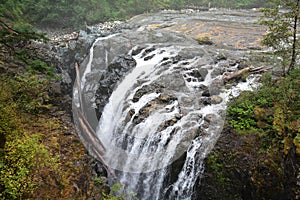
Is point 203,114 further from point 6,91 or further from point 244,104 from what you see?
point 6,91

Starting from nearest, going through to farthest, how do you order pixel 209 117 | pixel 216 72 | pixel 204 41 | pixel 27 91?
pixel 27 91 → pixel 209 117 → pixel 216 72 → pixel 204 41

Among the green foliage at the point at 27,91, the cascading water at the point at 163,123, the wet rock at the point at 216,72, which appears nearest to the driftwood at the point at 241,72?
the cascading water at the point at 163,123

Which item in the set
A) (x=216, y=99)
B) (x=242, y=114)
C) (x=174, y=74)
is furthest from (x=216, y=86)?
(x=242, y=114)

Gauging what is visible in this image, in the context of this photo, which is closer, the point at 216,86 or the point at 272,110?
the point at 272,110

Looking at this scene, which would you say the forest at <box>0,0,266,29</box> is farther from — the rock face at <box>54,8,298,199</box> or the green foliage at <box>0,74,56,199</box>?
the green foliage at <box>0,74,56,199</box>

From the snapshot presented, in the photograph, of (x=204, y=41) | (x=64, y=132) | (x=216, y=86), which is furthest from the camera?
(x=204, y=41)

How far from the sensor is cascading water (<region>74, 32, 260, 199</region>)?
809 centimetres

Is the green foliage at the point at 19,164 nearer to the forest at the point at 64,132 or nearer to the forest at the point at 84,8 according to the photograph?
the forest at the point at 64,132

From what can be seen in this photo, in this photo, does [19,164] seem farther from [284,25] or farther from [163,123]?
[284,25]

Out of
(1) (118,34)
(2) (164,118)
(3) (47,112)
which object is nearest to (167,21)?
(1) (118,34)

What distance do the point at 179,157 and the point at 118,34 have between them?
41.4 ft

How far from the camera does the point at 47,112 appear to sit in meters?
8.28

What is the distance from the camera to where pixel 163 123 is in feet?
30.2

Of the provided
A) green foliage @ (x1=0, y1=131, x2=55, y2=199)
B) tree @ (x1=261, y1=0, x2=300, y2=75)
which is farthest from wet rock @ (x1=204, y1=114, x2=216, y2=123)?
green foliage @ (x1=0, y1=131, x2=55, y2=199)
